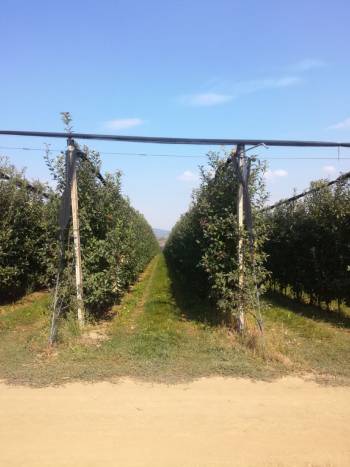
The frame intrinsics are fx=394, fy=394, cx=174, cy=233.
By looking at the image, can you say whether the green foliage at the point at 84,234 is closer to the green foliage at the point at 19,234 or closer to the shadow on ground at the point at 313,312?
the green foliage at the point at 19,234

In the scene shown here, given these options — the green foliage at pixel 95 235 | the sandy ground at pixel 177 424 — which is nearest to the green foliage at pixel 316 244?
the green foliage at pixel 95 235

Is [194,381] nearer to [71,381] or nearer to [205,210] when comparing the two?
[71,381]

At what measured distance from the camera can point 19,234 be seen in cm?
1150

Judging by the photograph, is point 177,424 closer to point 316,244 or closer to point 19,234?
point 316,244

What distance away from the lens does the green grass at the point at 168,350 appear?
5.46 m

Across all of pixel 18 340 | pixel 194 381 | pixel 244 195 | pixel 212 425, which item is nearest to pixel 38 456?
pixel 212 425

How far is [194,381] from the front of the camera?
17.0 ft

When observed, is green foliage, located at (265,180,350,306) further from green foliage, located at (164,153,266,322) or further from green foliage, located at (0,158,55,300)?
green foliage, located at (0,158,55,300)

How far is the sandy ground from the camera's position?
3.35 metres

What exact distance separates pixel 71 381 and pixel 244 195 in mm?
4454

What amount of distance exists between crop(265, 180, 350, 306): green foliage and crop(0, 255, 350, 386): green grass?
1.17m

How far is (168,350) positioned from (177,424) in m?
2.44

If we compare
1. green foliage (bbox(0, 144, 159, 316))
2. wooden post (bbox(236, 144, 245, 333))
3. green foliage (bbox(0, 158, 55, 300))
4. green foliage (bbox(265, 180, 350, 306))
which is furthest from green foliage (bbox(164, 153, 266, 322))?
green foliage (bbox(0, 158, 55, 300))

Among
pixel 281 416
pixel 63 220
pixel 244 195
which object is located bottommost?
pixel 281 416
